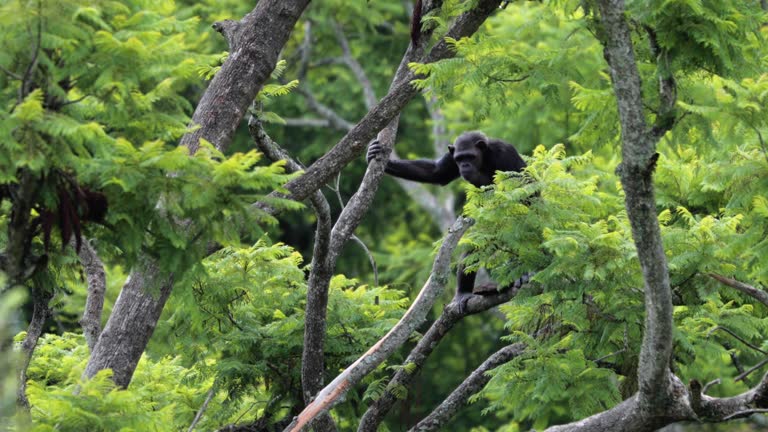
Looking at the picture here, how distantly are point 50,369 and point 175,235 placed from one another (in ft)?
14.8

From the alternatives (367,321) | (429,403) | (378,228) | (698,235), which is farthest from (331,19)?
(698,235)

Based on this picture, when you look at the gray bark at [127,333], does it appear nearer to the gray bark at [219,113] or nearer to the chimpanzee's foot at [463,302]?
the gray bark at [219,113]

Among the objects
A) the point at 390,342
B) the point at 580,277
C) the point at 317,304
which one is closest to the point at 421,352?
the point at 390,342

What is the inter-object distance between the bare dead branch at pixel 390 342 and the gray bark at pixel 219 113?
1.42 meters

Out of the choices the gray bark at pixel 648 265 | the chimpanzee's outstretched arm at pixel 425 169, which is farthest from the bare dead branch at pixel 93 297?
the gray bark at pixel 648 265

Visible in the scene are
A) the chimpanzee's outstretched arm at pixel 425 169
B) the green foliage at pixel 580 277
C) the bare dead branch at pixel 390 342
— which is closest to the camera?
the green foliage at pixel 580 277

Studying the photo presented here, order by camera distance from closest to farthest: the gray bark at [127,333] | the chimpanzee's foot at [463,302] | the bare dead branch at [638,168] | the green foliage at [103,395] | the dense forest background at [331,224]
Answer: the dense forest background at [331,224] → the bare dead branch at [638,168] → the green foliage at [103,395] → the gray bark at [127,333] → the chimpanzee's foot at [463,302]

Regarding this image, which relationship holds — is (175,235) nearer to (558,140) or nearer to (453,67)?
(453,67)

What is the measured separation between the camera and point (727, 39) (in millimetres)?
6426

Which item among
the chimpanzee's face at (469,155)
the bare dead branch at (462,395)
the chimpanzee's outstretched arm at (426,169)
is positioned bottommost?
the bare dead branch at (462,395)

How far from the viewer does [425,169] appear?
12.1 metres

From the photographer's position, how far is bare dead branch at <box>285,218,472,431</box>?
8328 millimetres

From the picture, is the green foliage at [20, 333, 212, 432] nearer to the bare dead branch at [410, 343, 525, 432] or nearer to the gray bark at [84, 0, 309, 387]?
the gray bark at [84, 0, 309, 387]

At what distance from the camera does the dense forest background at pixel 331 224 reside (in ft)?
17.6
